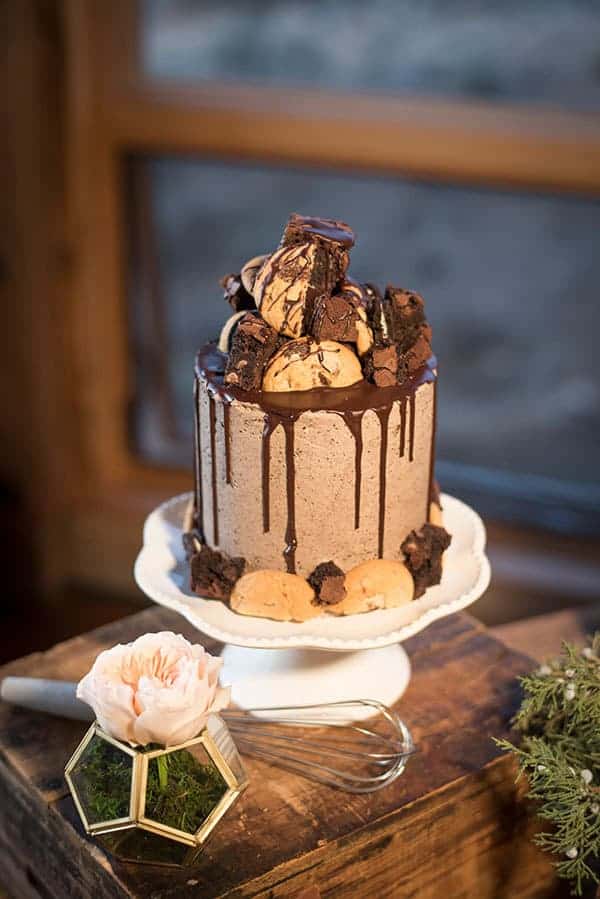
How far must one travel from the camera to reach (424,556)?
4.68 feet

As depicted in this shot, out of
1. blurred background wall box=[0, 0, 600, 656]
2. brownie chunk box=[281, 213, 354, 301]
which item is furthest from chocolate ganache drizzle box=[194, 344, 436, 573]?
blurred background wall box=[0, 0, 600, 656]

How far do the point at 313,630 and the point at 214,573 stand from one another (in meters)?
0.14

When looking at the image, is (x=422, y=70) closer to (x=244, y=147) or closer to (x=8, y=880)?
(x=244, y=147)

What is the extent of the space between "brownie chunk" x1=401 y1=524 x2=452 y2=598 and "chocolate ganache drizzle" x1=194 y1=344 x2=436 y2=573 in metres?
0.04

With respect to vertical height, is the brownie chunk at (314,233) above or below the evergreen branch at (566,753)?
above

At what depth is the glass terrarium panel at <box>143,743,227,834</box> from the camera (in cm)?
125

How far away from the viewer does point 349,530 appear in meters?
1.39

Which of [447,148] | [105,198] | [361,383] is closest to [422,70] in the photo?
Answer: [447,148]

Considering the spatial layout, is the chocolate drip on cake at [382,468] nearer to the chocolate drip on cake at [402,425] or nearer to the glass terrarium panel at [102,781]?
the chocolate drip on cake at [402,425]

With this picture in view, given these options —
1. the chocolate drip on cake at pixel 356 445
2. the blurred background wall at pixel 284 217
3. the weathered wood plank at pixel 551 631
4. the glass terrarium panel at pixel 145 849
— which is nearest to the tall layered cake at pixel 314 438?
the chocolate drip on cake at pixel 356 445

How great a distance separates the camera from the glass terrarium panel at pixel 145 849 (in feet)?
4.15

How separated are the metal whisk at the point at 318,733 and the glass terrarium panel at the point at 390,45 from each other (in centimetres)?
136

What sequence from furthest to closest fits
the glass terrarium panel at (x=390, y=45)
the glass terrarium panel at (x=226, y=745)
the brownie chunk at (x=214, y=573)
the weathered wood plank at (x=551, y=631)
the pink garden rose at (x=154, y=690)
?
1. the glass terrarium panel at (x=390, y=45)
2. the weathered wood plank at (x=551, y=631)
3. the brownie chunk at (x=214, y=573)
4. the glass terrarium panel at (x=226, y=745)
5. the pink garden rose at (x=154, y=690)

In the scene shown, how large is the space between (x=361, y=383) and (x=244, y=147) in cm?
129
